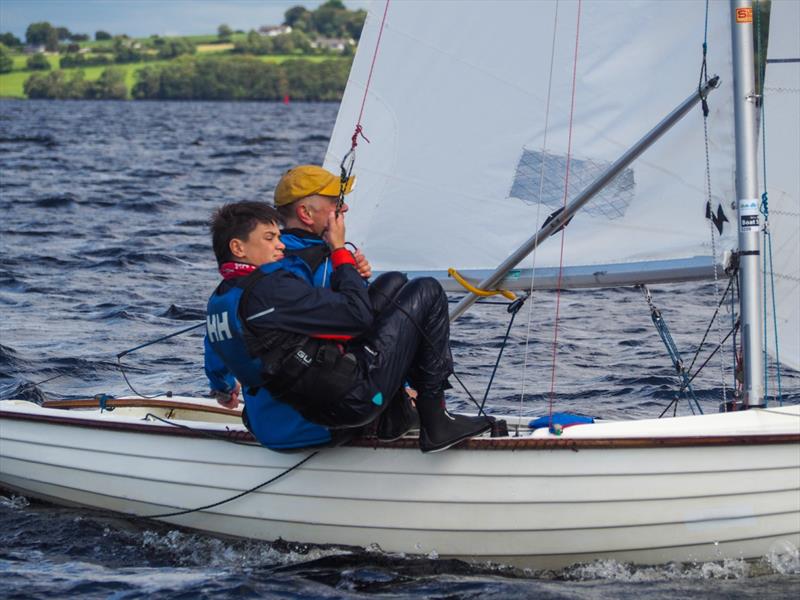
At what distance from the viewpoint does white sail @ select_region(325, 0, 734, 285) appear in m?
5.23

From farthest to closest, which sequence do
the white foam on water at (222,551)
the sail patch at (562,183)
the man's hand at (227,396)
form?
the sail patch at (562,183) < the man's hand at (227,396) < the white foam on water at (222,551)

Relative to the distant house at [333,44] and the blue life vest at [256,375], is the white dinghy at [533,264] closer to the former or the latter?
the blue life vest at [256,375]

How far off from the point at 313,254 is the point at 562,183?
1390 millimetres

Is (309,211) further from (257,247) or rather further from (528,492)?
(528,492)

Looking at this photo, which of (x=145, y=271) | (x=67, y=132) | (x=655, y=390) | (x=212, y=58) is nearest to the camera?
(x=655, y=390)

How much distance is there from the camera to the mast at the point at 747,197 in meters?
4.65

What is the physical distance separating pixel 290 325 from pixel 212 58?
357 ft

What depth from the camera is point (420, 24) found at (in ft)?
18.7

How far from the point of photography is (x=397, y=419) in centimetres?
475

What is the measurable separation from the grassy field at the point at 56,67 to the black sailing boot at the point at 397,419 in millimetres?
93751

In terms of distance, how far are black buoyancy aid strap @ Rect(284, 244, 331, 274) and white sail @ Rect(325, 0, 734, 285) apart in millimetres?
1099

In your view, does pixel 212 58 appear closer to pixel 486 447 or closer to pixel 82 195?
pixel 82 195

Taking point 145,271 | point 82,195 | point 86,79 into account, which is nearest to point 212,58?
point 86,79

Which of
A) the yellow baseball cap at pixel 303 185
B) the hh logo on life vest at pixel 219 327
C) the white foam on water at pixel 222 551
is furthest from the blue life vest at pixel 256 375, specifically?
the white foam on water at pixel 222 551
